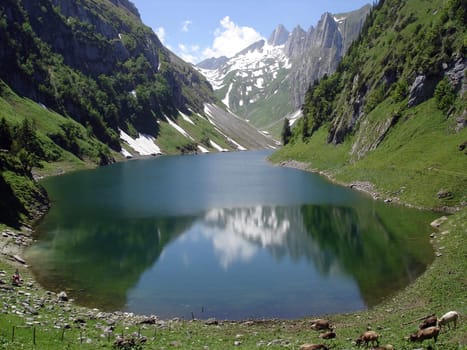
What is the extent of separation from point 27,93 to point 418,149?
158525mm

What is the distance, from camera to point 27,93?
7490 inches

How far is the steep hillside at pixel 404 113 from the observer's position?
274 ft

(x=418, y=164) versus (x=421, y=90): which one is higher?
(x=421, y=90)

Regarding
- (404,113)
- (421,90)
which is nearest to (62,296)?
(404,113)

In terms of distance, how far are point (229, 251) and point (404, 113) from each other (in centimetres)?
7413

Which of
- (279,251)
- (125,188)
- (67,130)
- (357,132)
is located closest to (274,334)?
(279,251)

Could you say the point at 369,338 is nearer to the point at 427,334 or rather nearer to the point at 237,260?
the point at 427,334

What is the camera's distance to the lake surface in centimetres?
4041

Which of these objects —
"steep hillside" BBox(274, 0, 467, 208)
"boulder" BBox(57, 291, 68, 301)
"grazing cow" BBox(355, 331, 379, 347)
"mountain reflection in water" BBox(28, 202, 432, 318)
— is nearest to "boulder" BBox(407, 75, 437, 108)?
"steep hillside" BBox(274, 0, 467, 208)

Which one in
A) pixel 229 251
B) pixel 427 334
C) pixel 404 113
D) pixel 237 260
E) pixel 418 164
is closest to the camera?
pixel 427 334

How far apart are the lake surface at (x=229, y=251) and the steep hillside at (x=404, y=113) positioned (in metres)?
8.27

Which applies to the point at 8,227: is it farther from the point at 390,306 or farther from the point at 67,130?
the point at 67,130

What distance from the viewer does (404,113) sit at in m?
113

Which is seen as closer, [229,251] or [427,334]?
[427,334]
